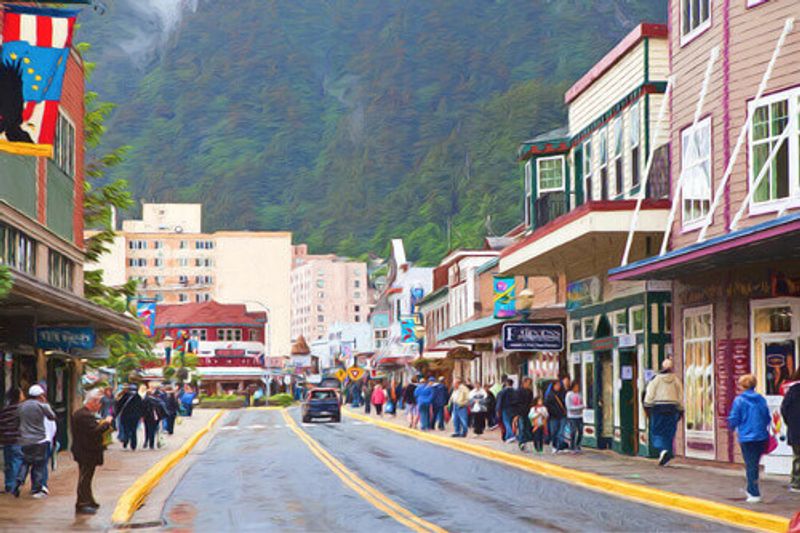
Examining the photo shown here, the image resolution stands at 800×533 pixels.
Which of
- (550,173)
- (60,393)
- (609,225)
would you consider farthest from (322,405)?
(609,225)

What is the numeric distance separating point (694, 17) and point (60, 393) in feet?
59.4

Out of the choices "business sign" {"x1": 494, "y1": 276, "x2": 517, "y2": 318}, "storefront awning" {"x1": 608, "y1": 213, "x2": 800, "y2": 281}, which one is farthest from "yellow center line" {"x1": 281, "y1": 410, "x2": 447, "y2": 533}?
"business sign" {"x1": 494, "y1": 276, "x2": 517, "y2": 318}

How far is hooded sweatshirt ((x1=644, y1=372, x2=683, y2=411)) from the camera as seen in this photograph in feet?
83.5

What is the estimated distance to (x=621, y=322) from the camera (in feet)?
101

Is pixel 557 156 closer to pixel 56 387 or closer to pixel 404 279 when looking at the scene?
pixel 56 387

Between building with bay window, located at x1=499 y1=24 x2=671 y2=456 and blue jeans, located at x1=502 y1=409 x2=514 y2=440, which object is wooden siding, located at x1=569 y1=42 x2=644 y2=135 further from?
blue jeans, located at x1=502 y1=409 x2=514 y2=440

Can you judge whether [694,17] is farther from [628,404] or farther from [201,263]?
[201,263]

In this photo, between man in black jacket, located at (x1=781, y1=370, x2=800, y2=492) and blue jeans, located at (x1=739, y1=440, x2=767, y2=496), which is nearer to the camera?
blue jeans, located at (x1=739, y1=440, x2=767, y2=496)

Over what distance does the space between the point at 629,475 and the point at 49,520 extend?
33.6 ft

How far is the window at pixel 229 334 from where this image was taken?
147 meters

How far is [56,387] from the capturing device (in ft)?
111

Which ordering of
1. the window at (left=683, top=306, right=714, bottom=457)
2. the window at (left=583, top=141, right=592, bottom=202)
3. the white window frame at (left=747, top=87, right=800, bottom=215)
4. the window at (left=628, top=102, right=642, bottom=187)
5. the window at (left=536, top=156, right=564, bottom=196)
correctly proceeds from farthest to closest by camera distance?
1. the window at (left=536, top=156, right=564, bottom=196)
2. the window at (left=583, top=141, right=592, bottom=202)
3. the window at (left=628, top=102, right=642, bottom=187)
4. the window at (left=683, top=306, right=714, bottom=457)
5. the white window frame at (left=747, top=87, right=800, bottom=215)

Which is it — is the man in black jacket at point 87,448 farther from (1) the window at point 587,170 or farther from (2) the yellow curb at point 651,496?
(1) the window at point 587,170

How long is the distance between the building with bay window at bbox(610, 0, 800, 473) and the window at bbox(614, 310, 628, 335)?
243 cm
